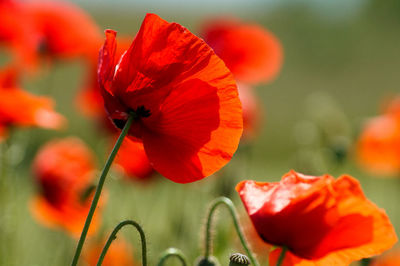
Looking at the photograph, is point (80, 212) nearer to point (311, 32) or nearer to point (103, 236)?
point (103, 236)

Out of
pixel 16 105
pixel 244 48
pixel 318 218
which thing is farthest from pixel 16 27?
pixel 318 218

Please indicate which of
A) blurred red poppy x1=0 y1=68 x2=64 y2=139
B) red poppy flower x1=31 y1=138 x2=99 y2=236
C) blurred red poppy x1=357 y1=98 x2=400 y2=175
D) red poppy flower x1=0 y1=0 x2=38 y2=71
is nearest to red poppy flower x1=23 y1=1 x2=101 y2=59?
red poppy flower x1=0 y1=0 x2=38 y2=71

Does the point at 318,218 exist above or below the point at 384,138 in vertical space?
above

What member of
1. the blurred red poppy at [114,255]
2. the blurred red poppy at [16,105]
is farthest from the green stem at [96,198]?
the blurred red poppy at [114,255]

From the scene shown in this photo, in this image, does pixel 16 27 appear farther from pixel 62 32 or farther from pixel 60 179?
pixel 60 179

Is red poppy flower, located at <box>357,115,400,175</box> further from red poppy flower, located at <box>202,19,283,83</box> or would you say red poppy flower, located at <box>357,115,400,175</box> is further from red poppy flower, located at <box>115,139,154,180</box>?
red poppy flower, located at <box>115,139,154,180</box>

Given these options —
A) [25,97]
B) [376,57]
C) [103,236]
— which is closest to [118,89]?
[25,97]
